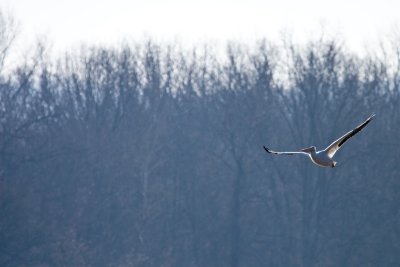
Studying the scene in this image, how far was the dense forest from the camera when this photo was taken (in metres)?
44.4

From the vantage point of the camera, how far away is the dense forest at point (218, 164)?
4444cm

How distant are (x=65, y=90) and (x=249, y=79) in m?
10.1

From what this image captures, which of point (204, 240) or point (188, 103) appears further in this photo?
point (188, 103)

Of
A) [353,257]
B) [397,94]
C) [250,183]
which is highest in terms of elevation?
[397,94]

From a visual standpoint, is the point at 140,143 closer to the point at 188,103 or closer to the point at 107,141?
the point at 107,141

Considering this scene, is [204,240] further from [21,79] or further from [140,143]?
[21,79]

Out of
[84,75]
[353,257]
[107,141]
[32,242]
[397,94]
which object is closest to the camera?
[32,242]

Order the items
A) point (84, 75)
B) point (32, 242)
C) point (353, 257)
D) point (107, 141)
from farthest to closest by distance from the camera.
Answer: point (84, 75) → point (107, 141) → point (353, 257) → point (32, 242)

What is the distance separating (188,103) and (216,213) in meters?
7.80

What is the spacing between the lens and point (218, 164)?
5072 cm

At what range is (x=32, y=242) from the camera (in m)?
38.9

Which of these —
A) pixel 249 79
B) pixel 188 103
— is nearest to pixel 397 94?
pixel 249 79

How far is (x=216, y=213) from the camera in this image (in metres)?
50.0

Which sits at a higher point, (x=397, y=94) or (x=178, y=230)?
(x=397, y=94)
